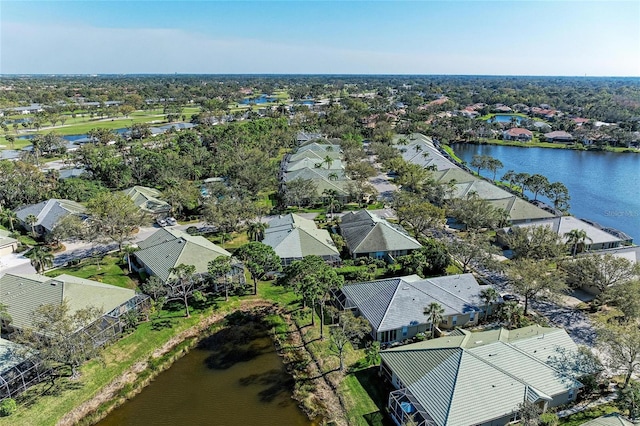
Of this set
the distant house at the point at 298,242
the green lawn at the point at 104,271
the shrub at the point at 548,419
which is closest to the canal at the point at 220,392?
the distant house at the point at 298,242

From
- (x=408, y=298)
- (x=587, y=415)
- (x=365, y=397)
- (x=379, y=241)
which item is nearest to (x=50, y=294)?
(x=365, y=397)

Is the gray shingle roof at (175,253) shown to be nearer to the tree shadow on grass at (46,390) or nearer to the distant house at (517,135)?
the tree shadow on grass at (46,390)

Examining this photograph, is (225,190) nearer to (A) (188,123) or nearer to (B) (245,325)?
(B) (245,325)

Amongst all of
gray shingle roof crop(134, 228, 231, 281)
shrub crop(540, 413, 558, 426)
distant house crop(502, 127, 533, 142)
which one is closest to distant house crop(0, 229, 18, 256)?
gray shingle roof crop(134, 228, 231, 281)

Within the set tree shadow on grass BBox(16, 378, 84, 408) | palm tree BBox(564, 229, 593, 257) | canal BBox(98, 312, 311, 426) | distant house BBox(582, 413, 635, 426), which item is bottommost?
canal BBox(98, 312, 311, 426)

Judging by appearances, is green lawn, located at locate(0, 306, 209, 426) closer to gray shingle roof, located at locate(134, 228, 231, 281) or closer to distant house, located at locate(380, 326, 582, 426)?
gray shingle roof, located at locate(134, 228, 231, 281)

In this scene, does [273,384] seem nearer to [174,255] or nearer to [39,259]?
[174,255]
